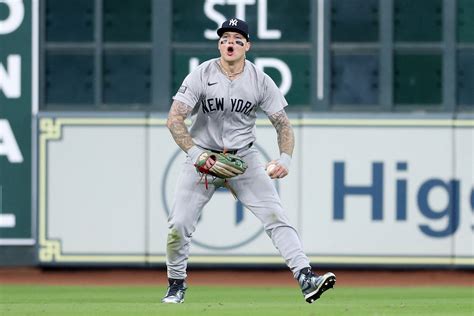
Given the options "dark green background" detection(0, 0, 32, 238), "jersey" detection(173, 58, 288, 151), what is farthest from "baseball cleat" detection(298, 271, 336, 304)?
"dark green background" detection(0, 0, 32, 238)

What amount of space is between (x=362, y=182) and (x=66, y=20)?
2.83m

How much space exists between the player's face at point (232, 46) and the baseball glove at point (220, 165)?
23.0 inches

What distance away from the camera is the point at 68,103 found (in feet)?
44.7

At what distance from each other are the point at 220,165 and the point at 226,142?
32cm

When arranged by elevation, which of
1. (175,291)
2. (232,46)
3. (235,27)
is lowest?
(175,291)

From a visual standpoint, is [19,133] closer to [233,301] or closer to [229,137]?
[233,301]

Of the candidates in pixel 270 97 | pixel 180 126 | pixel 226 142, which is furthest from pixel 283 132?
pixel 180 126

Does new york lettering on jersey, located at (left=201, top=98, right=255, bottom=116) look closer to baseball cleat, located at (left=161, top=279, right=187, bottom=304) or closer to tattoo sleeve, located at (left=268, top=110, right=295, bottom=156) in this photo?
tattoo sleeve, located at (left=268, top=110, right=295, bottom=156)

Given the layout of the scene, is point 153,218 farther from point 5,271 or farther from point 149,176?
point 5,271

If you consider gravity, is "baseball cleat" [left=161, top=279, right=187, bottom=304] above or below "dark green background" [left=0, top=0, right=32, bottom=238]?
below

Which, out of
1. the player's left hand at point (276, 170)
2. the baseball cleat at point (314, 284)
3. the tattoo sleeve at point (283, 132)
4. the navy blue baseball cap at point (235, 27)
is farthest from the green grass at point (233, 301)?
the navy blue baseball cap at point (235, 27)

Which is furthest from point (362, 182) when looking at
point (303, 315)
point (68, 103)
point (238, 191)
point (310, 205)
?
point (303, 315)

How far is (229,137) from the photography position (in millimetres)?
9844

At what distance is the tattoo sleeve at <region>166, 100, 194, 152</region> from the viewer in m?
9.58
